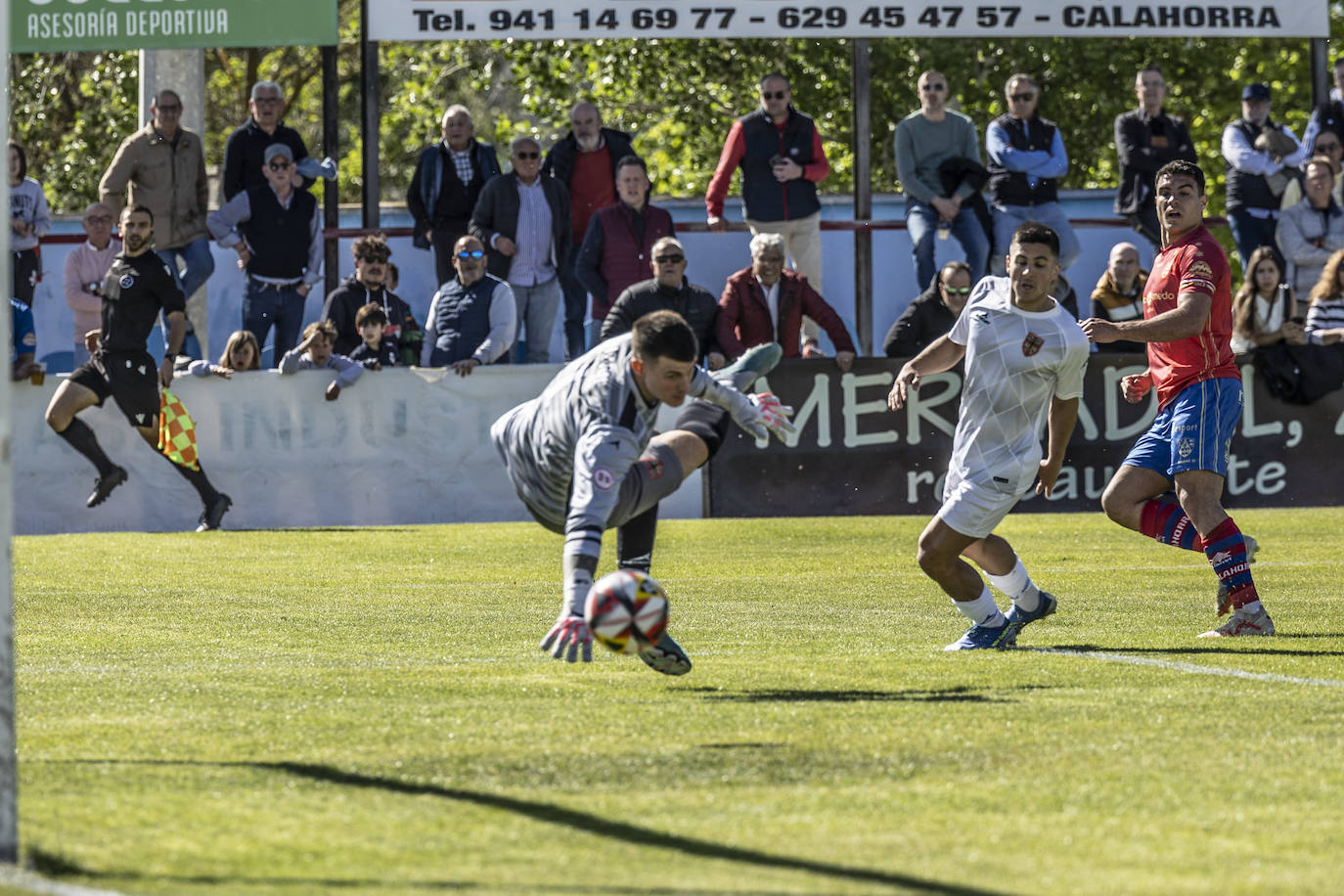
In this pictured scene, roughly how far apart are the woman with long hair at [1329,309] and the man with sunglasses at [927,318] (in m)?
2.90

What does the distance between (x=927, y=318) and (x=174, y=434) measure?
237 inches

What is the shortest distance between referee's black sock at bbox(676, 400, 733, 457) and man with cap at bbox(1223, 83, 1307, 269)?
10941 mm

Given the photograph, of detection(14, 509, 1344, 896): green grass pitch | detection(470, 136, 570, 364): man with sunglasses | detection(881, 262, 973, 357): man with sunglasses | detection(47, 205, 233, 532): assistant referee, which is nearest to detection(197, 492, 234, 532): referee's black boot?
detection(47, 205, 233, 532): assistant referee

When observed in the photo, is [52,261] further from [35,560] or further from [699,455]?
[699,455]

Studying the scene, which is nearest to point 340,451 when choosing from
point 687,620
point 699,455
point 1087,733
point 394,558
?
point 394,558

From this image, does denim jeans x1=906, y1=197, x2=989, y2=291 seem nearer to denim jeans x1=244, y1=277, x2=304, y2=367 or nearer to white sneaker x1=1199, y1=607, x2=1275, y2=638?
denim jeans x1=244, y1=277, x2=304, y2=367

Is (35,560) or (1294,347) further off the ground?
(1294,347)

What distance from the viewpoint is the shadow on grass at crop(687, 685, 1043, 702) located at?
734cm

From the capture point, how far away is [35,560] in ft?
45.4

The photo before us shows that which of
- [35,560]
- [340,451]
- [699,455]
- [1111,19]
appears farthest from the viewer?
[1111,19]

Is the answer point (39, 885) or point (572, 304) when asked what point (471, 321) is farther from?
point (39, 885)

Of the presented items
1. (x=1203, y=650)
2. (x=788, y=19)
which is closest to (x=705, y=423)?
(x=1203, y=650)

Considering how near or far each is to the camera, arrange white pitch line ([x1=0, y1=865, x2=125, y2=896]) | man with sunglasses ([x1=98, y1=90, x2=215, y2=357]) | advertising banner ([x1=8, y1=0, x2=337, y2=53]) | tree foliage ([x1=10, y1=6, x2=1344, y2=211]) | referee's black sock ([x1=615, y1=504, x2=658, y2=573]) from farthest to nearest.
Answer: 1. tree foliage ([x1=10, y1=6, x2=1344, y2=211])
2. advertising banner ([x1=8, y1=0, x2=337, y2=53])
3. man with sunglasses ([x1=98, y1=90, x2=215, y2=357])
4. referee's black sock ([x1=615, y1=504, x2=658, y2=573])
5. white pitch line ([x1=0, y1=865, x2=125, y2=896])

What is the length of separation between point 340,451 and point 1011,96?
6.27 metres
